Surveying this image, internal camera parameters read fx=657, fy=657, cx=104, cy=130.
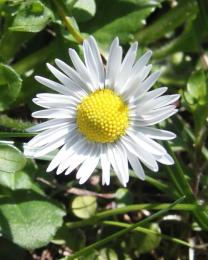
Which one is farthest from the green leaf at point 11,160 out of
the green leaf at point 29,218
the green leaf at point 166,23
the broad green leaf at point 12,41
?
the green leaf at point 166,23

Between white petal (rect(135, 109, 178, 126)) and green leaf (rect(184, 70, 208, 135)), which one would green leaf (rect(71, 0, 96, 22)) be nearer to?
green leaf (rect(184, 70, 208, 135))

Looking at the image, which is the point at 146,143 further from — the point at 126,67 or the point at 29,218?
the point at 29,218

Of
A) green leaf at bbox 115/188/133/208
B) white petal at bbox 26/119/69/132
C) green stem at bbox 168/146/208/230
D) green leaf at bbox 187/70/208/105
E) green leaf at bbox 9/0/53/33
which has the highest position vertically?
green leaf at bbox 9/0/53/33

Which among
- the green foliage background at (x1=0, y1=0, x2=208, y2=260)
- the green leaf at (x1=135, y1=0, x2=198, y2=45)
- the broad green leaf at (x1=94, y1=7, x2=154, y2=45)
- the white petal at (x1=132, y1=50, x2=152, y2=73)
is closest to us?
the white petal at (x1=132, y1=50, x2=152, y2=73)

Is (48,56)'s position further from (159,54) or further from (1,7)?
(159,54)

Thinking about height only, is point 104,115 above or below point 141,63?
below

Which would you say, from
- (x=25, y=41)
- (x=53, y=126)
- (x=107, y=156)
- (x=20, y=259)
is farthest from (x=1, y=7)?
(x=20, y=259)

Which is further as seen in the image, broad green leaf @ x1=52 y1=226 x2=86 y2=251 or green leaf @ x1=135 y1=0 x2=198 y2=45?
green leaf @ x1=135 y1=0 x2=198 y2=45

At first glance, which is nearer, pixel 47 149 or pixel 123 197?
pixel 47 149

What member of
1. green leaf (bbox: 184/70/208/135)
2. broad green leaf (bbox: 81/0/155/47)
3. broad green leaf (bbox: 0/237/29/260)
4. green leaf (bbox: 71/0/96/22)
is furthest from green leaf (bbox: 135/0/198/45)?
broad green leaf (bbox: 0/237/29/260)

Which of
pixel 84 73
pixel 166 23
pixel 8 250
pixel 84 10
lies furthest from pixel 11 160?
pixel 166 23
